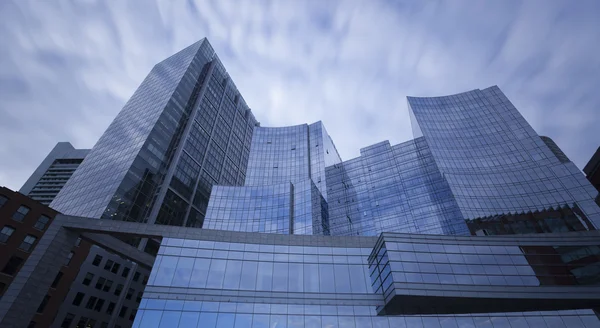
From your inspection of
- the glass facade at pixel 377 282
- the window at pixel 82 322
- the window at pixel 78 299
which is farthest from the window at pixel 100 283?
the glass facade at pixel 377 282

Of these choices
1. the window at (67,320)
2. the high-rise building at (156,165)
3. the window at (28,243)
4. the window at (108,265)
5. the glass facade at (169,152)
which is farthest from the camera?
the glass facade at (169,152)

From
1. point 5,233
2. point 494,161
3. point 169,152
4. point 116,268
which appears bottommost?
point 5,233

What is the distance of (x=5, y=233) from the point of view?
50000 millimetres

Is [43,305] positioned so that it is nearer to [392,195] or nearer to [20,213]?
[20,213]

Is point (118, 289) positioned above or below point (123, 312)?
above

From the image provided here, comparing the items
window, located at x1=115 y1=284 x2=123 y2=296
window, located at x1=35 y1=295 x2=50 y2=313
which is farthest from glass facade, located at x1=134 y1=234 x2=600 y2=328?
window, located at x1=115 y1=284 x2=123 y2=296

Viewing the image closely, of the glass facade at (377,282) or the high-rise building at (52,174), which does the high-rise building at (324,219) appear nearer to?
the glass facade at (377,282)

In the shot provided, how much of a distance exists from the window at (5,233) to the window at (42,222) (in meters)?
3.17

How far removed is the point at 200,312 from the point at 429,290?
2505 centimetres

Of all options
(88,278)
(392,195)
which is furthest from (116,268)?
(392,195)

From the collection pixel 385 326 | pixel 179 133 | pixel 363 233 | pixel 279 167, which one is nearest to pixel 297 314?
pixel 385 326

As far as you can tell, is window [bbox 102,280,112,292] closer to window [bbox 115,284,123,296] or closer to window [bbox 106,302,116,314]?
window [bbox 115,284,123,296]

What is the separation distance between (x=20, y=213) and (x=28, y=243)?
5113 millimetres

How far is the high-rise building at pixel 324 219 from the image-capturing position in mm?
35719
